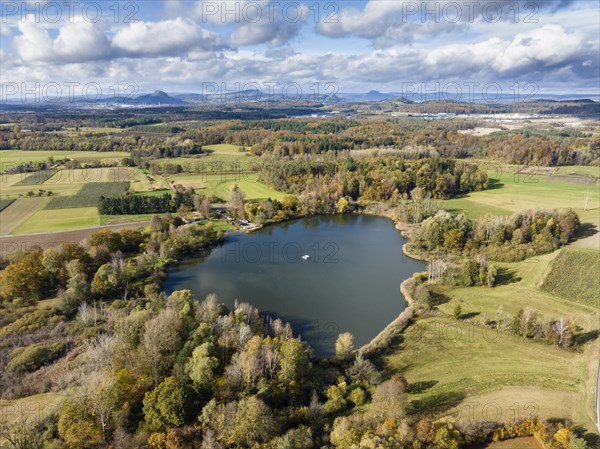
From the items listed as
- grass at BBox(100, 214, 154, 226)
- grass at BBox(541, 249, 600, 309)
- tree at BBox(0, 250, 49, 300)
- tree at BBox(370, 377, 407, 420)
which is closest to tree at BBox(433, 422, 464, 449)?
tree at BBox(370, 377, 407, 420)

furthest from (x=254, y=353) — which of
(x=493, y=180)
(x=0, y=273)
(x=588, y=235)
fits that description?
(x=493, y=180)

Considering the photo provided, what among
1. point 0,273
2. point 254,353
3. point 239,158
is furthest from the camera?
point 239,158

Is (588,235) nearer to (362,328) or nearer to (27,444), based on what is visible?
(362,328)

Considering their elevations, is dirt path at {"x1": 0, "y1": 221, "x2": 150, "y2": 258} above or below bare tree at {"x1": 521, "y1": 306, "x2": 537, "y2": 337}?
above

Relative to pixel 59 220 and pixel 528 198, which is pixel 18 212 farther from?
pixel 528 198

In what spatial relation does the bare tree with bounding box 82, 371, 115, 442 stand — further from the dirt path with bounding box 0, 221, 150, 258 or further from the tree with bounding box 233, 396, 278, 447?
the dirt path with bounding box 0, 221, 150, 258

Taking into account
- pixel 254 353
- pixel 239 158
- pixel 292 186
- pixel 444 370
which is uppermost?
pixel 239 158

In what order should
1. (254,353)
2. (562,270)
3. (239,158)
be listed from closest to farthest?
(254,353) < (562,270) < (239,158)
